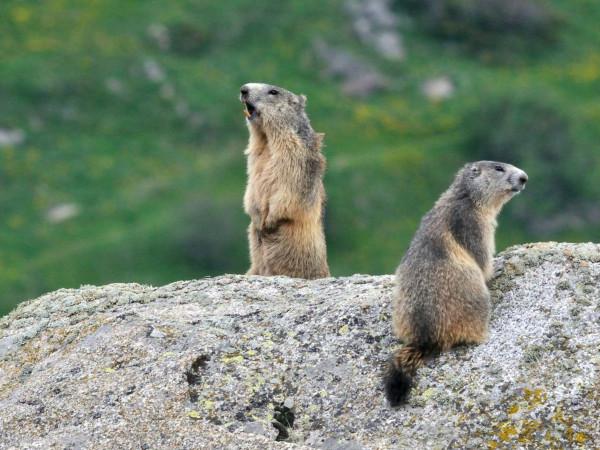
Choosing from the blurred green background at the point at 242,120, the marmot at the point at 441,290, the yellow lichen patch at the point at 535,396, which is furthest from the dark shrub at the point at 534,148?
the yellow lichen patch at the point at 535,396

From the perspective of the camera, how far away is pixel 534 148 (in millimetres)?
79812

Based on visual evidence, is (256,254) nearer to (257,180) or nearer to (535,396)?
(257,180)

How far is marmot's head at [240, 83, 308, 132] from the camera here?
18531mm

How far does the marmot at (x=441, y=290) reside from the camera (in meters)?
12.6

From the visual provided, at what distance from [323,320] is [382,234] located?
179 feet

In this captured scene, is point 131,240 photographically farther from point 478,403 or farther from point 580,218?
point 478,403

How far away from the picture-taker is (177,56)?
7869 cm

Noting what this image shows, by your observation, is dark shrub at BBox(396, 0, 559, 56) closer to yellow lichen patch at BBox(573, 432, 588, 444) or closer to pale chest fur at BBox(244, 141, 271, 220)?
pale chest fur at BBox(244, 141, 271, 220)

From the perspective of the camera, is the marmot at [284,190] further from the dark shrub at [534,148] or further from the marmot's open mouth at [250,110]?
the dark shrub at [534,148]

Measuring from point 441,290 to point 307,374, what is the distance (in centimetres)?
171

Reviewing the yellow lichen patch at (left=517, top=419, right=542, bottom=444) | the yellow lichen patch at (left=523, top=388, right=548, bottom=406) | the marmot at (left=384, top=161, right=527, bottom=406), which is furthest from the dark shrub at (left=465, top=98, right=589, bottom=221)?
the yellow lichen patch at (left=517, top=419, right=542, bottom=444)

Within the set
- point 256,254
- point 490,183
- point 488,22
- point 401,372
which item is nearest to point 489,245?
point 490,183

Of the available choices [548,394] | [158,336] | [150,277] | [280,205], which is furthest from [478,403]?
[150,277]

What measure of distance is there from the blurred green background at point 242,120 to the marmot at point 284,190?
4419 centimetres
